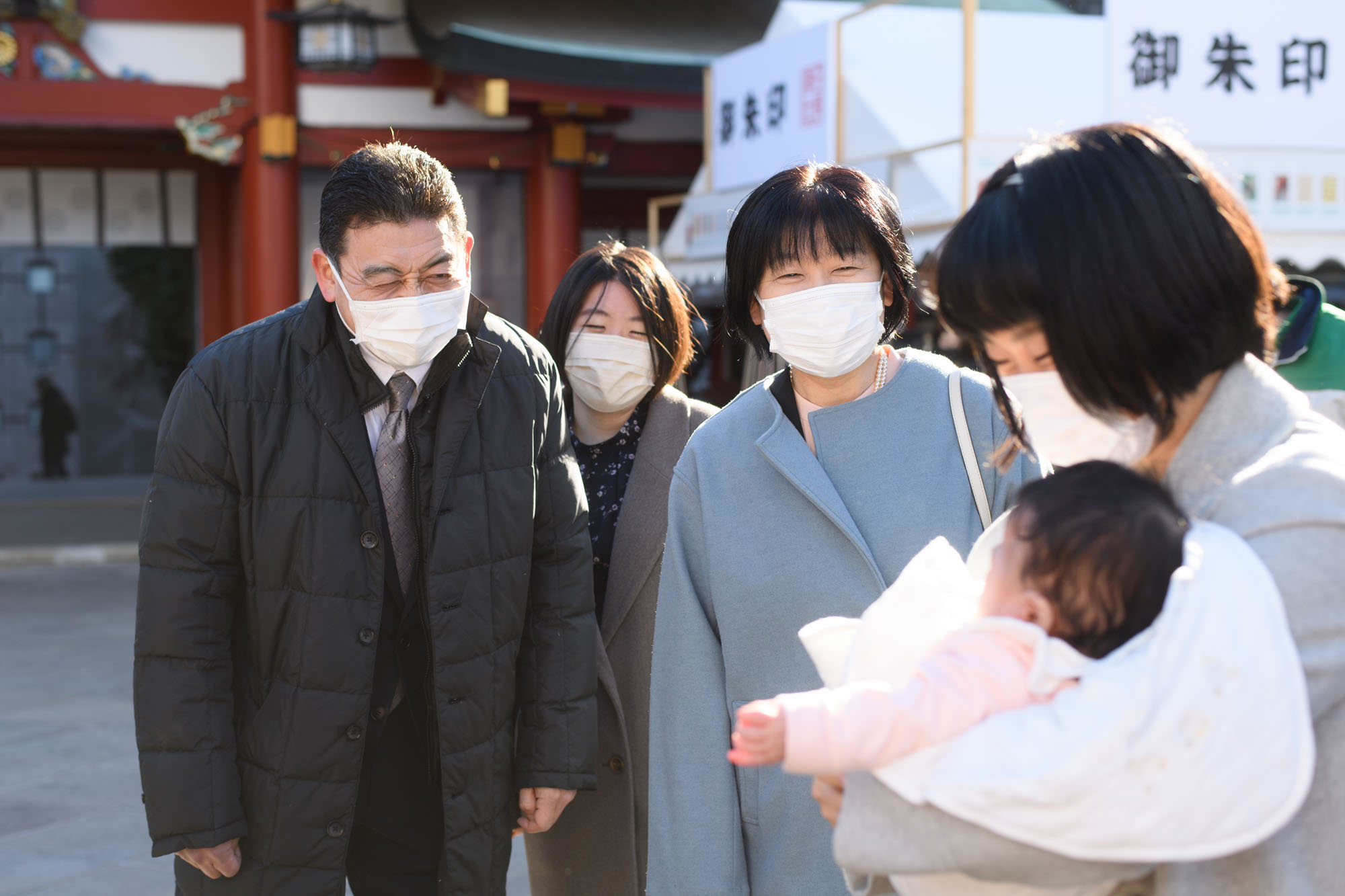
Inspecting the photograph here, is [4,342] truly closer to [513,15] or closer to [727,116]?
[513,15]

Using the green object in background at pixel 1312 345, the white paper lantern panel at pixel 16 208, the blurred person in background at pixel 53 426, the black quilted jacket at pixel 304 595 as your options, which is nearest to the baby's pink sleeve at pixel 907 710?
the black quilted jacket at pixel 304 595

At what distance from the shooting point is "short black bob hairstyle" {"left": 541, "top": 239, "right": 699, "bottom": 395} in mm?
3049

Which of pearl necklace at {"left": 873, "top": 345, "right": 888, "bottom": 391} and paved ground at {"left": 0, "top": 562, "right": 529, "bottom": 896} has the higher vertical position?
pearl necklace at {"left": 873, "top": 345, "right": 888, "bottom": 391}

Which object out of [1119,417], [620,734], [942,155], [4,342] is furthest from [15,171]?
[1119,417]

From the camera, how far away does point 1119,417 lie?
1.30 meters

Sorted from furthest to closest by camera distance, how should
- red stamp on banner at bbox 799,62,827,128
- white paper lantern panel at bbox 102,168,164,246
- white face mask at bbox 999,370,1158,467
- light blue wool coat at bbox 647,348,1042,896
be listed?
white paper lantern panel at bbox 102,168,164,246, red stamp on banner at bbox 799,62,827,128, light blue wool coat at bbox 647,348,1042,896, white face mask at bbox 999,370,1158,467

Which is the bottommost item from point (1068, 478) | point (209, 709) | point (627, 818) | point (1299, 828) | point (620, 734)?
point (627, 818)

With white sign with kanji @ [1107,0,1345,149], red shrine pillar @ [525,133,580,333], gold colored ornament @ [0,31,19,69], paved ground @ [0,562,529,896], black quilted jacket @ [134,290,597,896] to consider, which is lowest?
paved ground @ [0,562,529,896]

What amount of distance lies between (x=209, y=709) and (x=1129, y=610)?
5.42 feet

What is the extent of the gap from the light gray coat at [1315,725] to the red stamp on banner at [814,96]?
6.74 meters

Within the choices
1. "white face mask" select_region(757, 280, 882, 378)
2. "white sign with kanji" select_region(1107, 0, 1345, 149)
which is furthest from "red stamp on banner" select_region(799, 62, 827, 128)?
"white face mask" select_region(757, 280, 882, 378)

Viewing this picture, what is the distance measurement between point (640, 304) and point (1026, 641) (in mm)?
1940

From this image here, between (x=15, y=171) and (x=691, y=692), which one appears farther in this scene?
(x=15, y=171)

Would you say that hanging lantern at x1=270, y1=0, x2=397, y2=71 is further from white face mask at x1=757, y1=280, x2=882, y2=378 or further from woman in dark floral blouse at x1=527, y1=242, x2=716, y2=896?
white face mask at x1=757, y1=280, x2=882, y2=378
